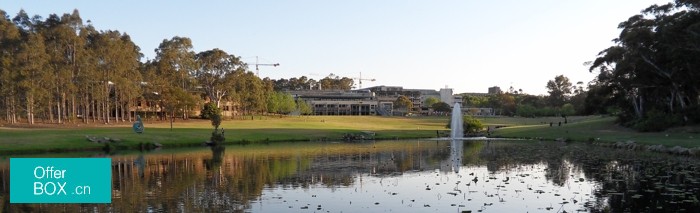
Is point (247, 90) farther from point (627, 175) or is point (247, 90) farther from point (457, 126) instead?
point (627, 175)

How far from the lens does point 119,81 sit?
92312 mm

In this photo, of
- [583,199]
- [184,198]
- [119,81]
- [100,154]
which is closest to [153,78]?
[119,81]

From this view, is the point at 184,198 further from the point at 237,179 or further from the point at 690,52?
the point at 690,52

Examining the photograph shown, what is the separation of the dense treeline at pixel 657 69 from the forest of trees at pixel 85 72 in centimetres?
6946

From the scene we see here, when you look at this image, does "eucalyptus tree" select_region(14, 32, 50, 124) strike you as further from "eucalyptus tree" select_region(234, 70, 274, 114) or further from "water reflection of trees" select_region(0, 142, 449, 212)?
"eucalyptus tree" select_region(234, 70, 274, 114)

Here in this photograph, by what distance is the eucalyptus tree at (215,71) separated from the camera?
12512cm

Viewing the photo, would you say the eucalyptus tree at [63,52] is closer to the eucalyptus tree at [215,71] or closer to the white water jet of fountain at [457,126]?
the eucalyptus tree at [215,71]

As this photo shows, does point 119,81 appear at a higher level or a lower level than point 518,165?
higher

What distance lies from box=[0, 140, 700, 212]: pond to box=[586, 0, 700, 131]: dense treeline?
997 inches

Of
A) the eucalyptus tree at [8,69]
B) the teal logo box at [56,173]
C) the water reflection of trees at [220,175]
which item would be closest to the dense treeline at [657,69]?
the water reflection of trees at [220,175]

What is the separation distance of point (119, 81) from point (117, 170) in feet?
201

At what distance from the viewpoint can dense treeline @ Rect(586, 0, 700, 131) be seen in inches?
2416

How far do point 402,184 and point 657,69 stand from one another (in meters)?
54.8

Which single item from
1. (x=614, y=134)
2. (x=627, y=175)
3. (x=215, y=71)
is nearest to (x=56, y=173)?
(x=627, y=175)
